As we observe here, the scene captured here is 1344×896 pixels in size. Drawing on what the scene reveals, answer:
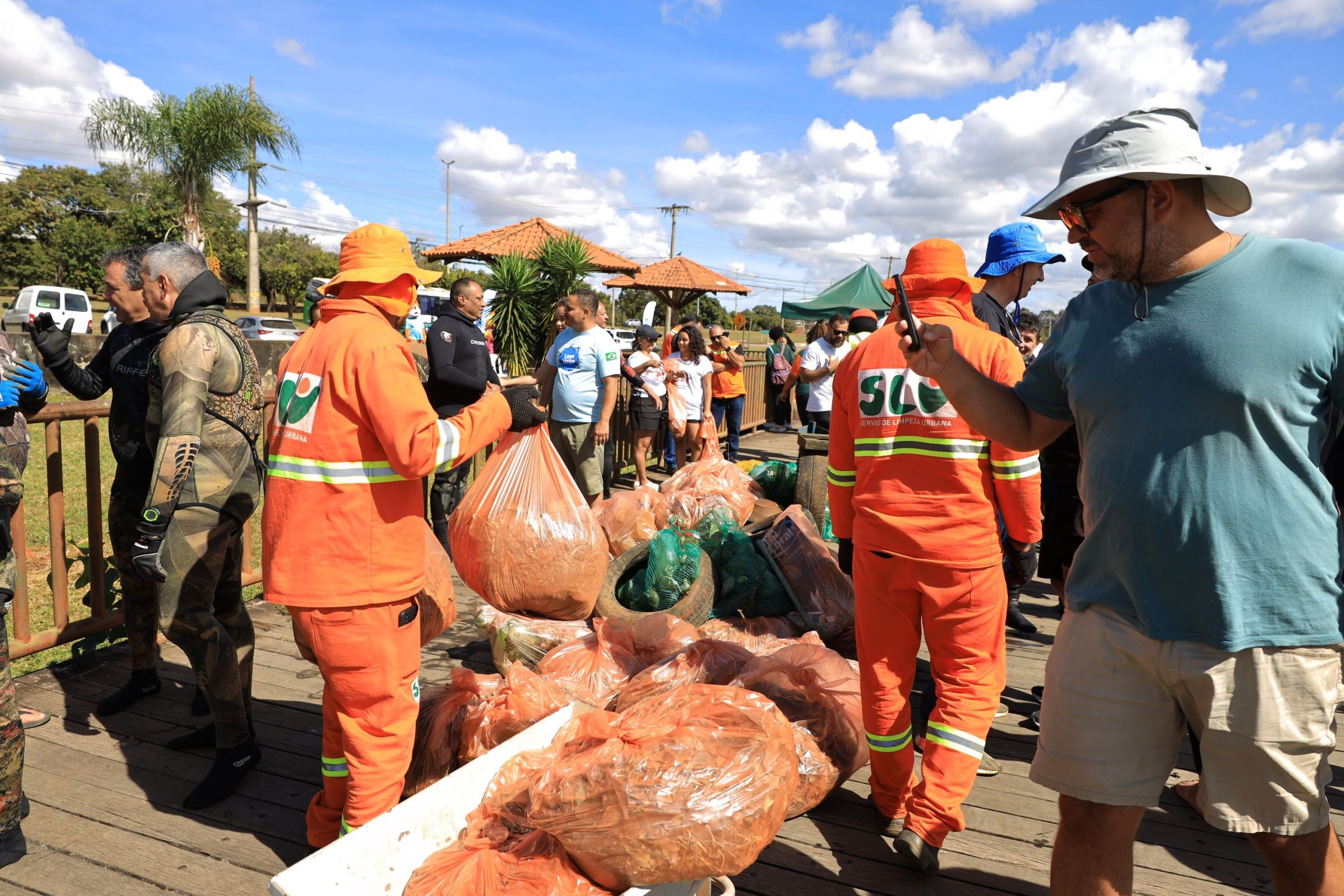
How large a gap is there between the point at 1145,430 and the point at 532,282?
12350mm

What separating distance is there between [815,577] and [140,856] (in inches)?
119

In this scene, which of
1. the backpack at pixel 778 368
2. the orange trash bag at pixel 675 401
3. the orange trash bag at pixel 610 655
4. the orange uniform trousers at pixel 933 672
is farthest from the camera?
the backpack at pixel 778 368

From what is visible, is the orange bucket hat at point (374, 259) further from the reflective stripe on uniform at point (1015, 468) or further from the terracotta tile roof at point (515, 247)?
the terracotta tile roof at point (515, 247)

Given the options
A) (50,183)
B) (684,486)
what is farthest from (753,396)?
(50,183)

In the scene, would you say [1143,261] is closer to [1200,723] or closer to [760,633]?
[1200,723]

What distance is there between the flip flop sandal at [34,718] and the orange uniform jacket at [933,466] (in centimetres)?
324

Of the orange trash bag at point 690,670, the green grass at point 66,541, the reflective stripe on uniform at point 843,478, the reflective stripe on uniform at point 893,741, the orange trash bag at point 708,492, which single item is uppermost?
the reflective stripe on uniform at point 843,478

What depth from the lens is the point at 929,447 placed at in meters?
2.66

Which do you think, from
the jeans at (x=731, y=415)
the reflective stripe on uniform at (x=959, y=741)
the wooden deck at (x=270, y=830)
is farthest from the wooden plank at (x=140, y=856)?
the jeans at (x=731, y=415)

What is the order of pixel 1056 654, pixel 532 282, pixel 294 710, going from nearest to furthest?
pixel 1056 654
pixel 294 710
pixel 532 282

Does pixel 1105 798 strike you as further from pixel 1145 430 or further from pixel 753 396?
pixel 753 396

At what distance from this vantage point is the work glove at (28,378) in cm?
282

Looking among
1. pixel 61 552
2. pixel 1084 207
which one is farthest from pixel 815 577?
pixel 61 552

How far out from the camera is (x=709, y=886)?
2219 millimetres
